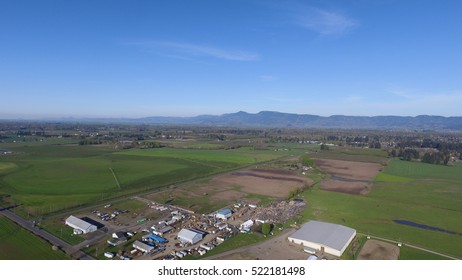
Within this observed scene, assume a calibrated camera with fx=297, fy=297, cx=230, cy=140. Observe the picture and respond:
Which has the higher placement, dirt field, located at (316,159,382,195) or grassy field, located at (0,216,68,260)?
dirt field, located at (316,159,382,195)

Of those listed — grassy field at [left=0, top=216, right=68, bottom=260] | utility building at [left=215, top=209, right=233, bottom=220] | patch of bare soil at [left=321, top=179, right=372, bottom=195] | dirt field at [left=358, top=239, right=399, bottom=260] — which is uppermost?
patch of bare soil at [left=321, top=179, right=372, bottom=195]

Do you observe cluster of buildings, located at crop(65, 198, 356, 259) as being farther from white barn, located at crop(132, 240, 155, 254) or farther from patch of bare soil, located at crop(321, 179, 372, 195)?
patch of bare soil, located at crop(321, 179, 372, 195)

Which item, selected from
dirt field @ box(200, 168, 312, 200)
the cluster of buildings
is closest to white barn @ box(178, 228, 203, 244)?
the cluster of buildings

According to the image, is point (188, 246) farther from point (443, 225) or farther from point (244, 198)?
point (443, 225)

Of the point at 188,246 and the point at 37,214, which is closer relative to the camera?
the point at 188,246

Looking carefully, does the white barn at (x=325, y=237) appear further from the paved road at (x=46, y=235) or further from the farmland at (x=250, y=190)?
the paved road at (x=46, y=235)

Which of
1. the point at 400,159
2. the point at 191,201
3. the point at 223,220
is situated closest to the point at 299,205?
the point at 223,220

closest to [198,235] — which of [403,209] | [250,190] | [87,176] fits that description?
[250,190]
